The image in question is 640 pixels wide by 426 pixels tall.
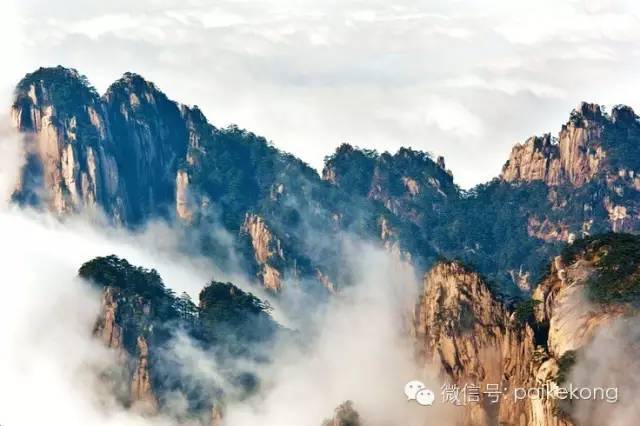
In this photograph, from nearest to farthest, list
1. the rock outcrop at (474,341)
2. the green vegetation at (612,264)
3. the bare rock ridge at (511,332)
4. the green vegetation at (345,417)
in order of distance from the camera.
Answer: the bare rock ridge at (511,332)
the green vegetation at (612,264)
the rock outcrop at (474,341)
the green vegetation at (345,417)

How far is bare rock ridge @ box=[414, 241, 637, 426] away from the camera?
5945 inches

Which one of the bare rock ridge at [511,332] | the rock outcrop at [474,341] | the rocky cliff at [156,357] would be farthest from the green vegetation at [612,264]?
the rocky cliff at [156,357]

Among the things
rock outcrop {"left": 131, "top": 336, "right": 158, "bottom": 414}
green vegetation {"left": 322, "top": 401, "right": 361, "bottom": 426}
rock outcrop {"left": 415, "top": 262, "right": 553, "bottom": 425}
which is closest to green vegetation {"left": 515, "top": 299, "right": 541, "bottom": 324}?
rock outcrop {"left": 415, "top": 262, "right": 553, "bottom": 425}

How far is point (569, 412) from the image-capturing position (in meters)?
142

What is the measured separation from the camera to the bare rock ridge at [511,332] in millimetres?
151000

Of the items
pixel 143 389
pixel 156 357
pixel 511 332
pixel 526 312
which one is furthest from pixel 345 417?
pixel 156 357

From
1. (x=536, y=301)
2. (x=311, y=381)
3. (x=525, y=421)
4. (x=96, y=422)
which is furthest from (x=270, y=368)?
(x=525, y=421)

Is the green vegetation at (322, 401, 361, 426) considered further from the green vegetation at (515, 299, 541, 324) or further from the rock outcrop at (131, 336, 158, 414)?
the rock outcrop at (131, 336, 158, 414)

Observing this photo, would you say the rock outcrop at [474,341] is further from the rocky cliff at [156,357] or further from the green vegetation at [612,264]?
the rocky cliff at [156,357]

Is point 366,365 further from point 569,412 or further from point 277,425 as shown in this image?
point 569,412

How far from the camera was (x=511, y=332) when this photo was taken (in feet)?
549

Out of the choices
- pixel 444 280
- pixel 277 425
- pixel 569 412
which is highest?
pixel 444 280

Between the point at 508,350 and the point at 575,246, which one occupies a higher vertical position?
the point at 575,246

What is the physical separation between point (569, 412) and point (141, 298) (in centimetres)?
6603
